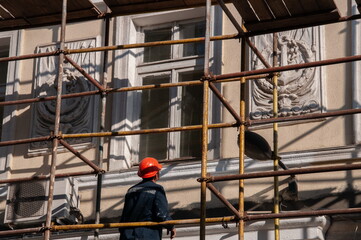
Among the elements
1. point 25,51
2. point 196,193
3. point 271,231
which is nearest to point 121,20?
point 25,51

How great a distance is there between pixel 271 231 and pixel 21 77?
4.64 meters

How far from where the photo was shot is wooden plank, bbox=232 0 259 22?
38.8ft

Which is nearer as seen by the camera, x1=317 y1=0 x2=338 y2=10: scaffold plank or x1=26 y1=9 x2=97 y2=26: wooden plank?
x1=317 y1=0 x2=338 y2=10: scaffold plank

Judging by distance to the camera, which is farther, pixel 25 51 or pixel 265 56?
pixel 25 51

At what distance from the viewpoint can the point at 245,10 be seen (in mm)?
11922

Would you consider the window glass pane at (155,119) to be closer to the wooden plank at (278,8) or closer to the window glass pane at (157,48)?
the window glass pane at (157,48)

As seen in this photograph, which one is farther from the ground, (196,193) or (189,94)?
(189,94)

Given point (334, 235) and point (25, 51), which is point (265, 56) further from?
point (25, 51)

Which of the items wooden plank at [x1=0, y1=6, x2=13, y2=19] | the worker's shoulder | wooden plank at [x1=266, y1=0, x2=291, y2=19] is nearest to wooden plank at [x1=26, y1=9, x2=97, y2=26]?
wooden plank at [x1=0, y1=6, x2=13, y2=19]

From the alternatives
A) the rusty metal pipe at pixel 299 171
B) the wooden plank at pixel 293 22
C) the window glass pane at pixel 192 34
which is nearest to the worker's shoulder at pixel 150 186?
the rusty metal pipe at pixel 299 171

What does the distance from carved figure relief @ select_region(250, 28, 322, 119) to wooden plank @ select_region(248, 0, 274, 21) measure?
3.56 ft

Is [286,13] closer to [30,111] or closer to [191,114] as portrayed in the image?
[191,114]

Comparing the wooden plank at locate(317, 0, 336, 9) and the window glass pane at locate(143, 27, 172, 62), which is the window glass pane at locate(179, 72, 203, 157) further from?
the wooden plank at locate(317, 0, 336, 9)

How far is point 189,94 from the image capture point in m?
14.0
